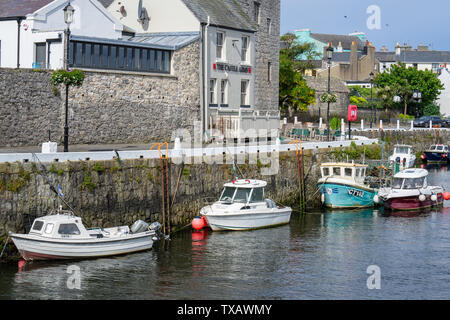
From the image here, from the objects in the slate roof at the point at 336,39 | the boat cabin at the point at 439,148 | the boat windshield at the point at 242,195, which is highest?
the slate roof at the point at 336,39

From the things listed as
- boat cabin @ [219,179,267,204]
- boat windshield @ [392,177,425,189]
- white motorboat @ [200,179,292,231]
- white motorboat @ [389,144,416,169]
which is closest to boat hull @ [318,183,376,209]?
boat windshield @ [392,177,425,189]

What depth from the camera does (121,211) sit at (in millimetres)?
26078

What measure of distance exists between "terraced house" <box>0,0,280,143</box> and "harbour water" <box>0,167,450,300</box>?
9.82 meters

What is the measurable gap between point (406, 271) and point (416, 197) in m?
13.7

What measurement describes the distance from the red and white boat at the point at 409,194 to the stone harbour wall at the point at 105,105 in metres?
11.7

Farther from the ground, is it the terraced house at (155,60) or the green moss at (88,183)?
the terraced house at (155,60)

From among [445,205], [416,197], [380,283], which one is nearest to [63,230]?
[380,283]

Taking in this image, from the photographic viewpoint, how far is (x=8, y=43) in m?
36.4

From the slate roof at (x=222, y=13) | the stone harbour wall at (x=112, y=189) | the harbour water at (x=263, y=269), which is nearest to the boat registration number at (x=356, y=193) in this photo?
the stone harbour wall at (x=112, y=189)

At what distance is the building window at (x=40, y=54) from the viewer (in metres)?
34.5

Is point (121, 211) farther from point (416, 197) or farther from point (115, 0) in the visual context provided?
point (115, 0)

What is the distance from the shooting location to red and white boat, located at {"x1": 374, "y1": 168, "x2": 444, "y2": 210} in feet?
118

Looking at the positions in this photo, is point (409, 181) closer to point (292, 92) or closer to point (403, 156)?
point (403, 156)

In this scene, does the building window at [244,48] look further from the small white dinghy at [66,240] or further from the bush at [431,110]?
the bush at [431,110]
